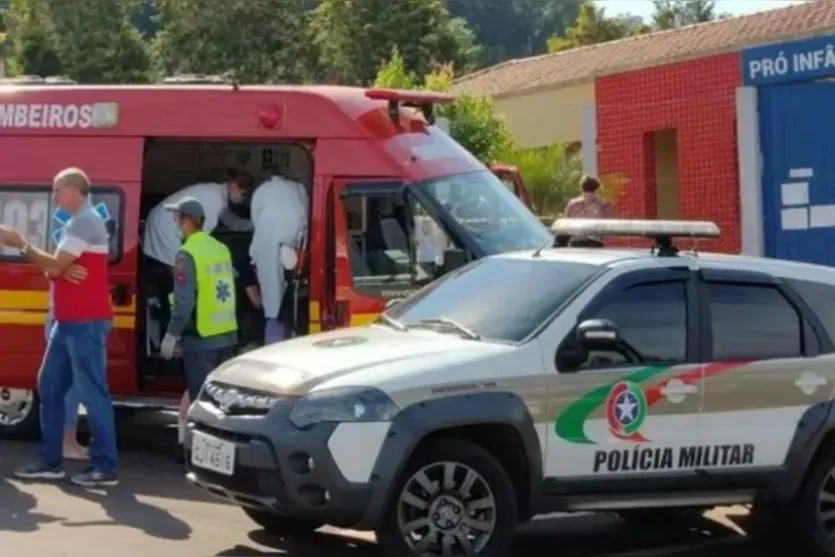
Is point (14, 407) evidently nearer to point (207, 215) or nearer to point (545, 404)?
point (207, 215)

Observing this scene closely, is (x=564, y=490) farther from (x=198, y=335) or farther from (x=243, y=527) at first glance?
(x=198, y=335)

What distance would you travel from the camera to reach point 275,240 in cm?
1262

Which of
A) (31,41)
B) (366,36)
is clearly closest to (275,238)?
(366,36)

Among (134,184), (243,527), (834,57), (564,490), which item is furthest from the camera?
(834,57)

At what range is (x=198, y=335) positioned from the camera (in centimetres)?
1169

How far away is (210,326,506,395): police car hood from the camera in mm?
8578

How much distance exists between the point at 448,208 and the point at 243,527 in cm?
329

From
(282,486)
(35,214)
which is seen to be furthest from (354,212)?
(282,486)

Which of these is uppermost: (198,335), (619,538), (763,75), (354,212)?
(763,75)

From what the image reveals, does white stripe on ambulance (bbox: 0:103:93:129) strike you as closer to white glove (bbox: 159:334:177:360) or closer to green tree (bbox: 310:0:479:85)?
white glove (bbox: 159:334:177:360)

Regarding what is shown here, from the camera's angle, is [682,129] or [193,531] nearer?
[193,531]

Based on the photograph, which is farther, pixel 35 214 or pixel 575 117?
pixel 575 117

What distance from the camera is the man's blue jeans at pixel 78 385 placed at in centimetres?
1095

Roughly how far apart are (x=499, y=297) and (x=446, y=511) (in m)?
1.34
